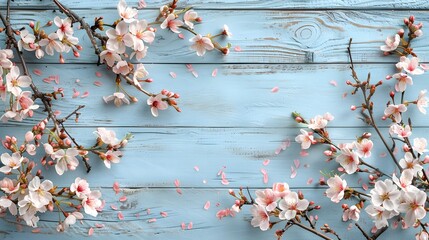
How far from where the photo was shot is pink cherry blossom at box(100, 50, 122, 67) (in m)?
1.53

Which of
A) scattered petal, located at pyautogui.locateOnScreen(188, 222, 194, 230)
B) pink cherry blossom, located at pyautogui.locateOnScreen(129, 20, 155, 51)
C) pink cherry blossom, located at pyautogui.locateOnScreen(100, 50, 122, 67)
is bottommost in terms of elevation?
scattered petal, located at pyautogui.locateOnScreen(188, 222, 194, 230)

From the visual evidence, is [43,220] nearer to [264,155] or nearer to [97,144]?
[97,144]

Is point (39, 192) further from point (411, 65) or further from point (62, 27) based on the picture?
point (411, 65)

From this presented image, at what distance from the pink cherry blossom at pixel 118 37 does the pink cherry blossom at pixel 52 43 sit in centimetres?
13

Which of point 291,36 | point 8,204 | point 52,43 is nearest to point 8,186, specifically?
point 8,204

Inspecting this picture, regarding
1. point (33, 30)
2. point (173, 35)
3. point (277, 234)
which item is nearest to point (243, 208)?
point (277, 234)

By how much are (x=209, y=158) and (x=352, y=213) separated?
1.32 feet

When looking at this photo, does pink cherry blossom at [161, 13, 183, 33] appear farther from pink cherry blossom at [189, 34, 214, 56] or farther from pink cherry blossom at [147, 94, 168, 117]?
pink cherry blossom at [147, 94, 168, 117]

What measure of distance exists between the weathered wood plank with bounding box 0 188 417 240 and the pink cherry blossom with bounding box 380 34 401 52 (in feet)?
1.40

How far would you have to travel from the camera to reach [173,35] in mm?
1603

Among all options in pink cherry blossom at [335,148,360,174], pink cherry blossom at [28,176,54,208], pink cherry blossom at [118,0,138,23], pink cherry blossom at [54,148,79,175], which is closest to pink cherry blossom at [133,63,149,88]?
pink cherry blossom at [118,0,138,23]

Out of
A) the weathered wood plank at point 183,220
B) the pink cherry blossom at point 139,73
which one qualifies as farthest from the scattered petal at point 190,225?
the pink cherry blossom at point 139,73

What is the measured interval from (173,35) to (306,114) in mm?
421

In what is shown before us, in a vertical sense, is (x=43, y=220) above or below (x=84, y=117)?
below
